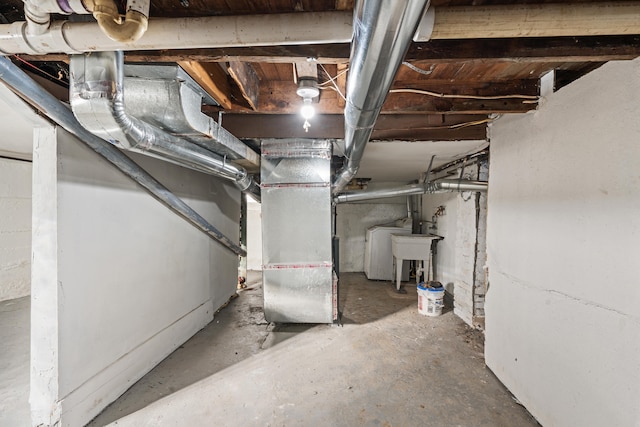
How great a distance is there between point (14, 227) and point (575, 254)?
5630 millimetres

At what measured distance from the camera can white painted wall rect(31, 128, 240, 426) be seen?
4.69 feet

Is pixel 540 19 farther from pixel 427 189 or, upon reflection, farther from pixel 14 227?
pixel 14 227

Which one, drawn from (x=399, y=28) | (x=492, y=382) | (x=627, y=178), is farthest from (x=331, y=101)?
(x=492, y=382)

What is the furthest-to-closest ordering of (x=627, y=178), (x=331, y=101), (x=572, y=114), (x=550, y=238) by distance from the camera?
(x=331, y=101)
(x=550, y=238)
(x=572, y=114)
(x=627, y=178)

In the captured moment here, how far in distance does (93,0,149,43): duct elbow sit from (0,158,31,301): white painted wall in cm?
399

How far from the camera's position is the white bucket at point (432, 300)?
310cm

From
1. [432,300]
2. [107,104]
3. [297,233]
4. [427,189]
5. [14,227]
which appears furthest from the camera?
[14,227]

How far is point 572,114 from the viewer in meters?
1.41

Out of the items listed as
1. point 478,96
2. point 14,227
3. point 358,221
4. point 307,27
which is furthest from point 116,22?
point 358,221

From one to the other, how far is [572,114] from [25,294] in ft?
19.3

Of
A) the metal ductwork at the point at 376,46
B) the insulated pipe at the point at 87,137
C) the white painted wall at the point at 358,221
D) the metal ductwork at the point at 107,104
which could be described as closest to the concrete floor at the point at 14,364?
the insulated pipe at the point at 87,137

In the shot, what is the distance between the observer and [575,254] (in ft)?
4.47

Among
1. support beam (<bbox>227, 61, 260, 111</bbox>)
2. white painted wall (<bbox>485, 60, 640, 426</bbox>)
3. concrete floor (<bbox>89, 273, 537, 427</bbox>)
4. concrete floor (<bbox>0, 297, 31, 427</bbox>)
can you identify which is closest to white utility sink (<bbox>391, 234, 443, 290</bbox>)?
concrete floor (<bbox>89, 273, 537, 427</bbox>)

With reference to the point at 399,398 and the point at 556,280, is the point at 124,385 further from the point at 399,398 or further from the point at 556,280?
the point at 556,280
